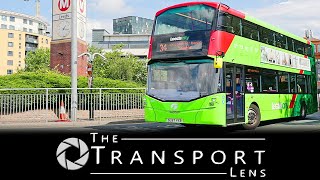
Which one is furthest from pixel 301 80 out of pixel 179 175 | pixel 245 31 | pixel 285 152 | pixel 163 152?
pixel 179 175

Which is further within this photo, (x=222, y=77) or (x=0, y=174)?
(x=222, y=77)

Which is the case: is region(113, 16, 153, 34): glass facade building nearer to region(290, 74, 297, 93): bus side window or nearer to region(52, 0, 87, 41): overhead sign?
region(52, 0, 87, 41): overhead sign

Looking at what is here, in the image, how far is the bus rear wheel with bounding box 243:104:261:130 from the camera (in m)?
13.7

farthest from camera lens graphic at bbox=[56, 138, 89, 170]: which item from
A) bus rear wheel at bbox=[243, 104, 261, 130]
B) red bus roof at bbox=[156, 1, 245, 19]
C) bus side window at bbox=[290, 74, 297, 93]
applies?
bus side window at bbox=[290, 74, 297, 93]

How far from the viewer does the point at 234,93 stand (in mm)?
12633

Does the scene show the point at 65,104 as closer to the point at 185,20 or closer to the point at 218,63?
the point at 185,20

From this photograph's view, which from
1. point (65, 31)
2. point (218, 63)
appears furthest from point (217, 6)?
point (65, 31)

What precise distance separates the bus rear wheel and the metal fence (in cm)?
746

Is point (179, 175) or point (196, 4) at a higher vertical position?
point (196, 4)

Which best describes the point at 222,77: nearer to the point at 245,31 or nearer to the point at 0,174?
the point at 245,31

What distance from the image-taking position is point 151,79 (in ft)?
42.6

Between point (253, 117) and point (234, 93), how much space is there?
1810 millimetres

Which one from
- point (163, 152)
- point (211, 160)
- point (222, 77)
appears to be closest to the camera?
point (211, 160)

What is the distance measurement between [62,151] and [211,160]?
2.80 m
